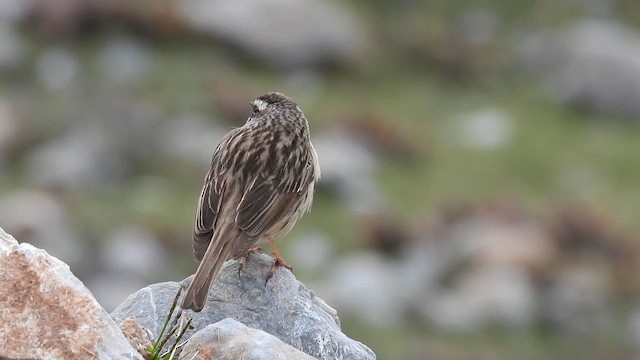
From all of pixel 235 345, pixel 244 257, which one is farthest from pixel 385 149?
pixel 235 345

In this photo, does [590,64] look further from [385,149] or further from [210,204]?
[210,204]

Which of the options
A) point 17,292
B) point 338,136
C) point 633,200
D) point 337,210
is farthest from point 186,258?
point 17,292

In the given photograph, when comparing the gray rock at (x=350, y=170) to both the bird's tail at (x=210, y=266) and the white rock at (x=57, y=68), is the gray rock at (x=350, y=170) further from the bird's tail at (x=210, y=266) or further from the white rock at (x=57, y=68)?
the bird's tail at (x=210, y=266)

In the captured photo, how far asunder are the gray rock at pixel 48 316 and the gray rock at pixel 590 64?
23.9 meters

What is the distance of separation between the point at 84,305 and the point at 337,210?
17.7 meters

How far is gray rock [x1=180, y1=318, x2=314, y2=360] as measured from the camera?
854 centimetres

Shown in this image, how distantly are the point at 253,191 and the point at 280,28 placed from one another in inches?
→ 908

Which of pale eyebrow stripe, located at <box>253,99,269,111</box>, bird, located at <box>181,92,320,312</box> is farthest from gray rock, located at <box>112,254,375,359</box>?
pale eyebrow stripe, located at <box>253,99,269,111</box>

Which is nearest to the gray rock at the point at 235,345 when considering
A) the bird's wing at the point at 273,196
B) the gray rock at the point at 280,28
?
the bird's wing at the point at 273,196

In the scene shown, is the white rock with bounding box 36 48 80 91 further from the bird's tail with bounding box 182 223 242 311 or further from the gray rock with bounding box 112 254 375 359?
the gray rock with bounding box 112 254 375 359

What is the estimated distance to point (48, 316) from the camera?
27.1ft

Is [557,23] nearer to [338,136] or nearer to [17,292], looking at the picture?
[338,136]

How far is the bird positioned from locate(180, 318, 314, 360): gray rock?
102 centimetres

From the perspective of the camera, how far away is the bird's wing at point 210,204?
→ 34.8ft
